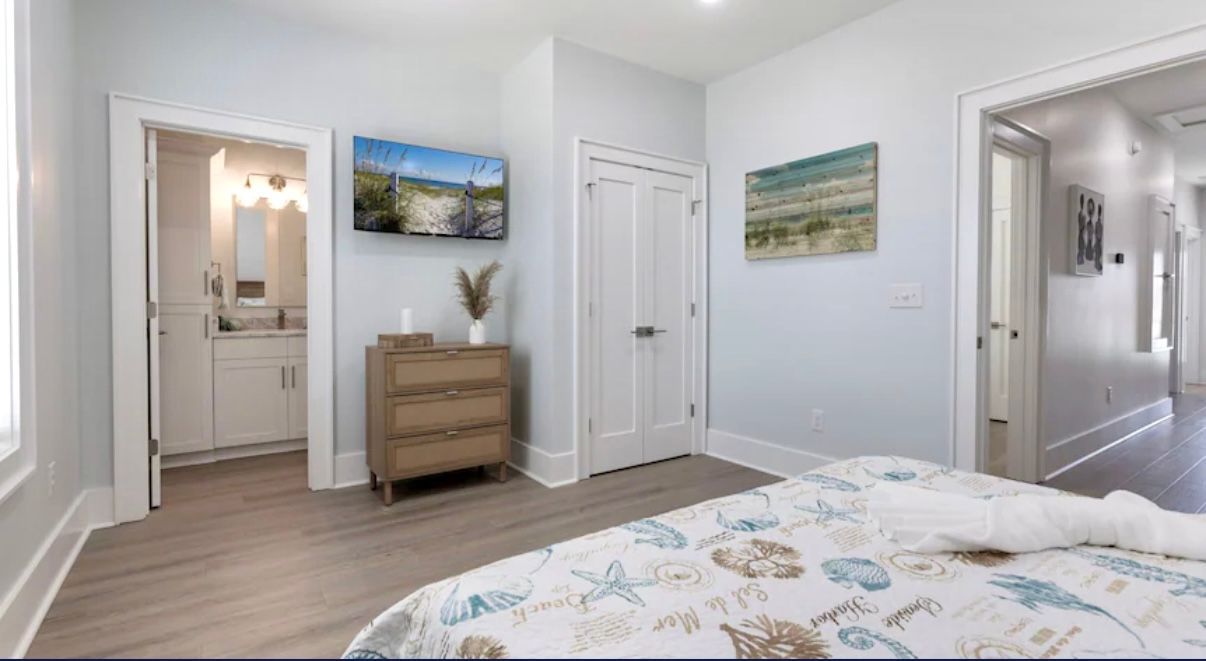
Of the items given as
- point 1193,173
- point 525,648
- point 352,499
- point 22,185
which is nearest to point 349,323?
point 352,499

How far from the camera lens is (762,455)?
3.69 meters

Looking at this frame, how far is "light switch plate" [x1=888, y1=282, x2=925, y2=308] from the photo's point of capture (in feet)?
9.50

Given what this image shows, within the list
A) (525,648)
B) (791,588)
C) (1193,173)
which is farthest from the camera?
(1193,173)

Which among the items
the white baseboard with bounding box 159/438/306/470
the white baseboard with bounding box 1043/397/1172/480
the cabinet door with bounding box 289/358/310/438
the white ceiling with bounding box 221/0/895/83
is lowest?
the white baseboard with bounding box 159/438/306/470

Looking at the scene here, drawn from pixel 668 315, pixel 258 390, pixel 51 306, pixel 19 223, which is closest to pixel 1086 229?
pixel 668 315

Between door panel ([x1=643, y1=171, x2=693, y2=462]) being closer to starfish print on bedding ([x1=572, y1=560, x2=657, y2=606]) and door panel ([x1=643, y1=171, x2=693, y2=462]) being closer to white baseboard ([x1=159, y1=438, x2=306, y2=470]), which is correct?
white baseboard ([x1=159, y1=438, x2=306, y2=470])

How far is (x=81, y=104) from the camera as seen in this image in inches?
104

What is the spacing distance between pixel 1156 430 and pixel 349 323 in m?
5.98

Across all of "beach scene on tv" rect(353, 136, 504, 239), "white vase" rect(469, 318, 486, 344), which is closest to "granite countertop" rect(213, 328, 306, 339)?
"beach scene on tv" rect(353, 136, 504, 239)

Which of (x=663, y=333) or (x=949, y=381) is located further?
(x=663, y=333)

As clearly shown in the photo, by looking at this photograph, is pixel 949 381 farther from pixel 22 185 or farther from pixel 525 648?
pixel 22 185

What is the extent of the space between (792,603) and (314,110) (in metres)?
3.40

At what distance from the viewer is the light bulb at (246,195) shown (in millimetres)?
4320

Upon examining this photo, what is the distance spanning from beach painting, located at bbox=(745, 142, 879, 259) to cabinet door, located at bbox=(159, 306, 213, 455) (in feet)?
11.9
